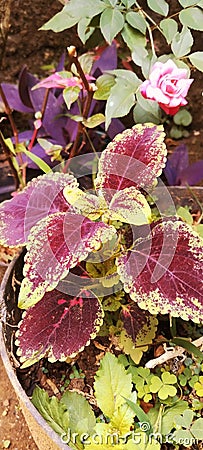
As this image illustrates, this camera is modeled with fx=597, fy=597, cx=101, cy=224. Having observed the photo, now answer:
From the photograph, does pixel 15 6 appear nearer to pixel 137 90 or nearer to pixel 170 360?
pixel 137 90

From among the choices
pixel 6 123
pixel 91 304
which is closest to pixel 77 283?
pixel 91 304

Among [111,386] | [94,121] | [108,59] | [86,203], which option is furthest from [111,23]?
[111,386]

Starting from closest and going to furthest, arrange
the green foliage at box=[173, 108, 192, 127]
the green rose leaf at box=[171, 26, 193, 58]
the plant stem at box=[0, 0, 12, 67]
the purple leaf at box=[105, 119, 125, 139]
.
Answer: the green rose leaf at box=[171, 26, 193, 58] → the plant stem at box=[0, 0, 12, 67] → the purple leaf at box=[105, 119, 125, 139] → the green foliage at box=[173, 108, 192, 127]

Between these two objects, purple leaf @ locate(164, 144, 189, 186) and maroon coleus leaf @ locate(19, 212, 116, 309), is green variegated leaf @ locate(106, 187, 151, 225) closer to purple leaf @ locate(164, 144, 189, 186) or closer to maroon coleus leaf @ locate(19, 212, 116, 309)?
maroon coleus leaf @ locate(19, 212, 116, 309)

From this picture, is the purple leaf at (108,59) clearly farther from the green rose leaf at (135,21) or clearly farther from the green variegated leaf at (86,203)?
the green variegated leaf at (86,203)

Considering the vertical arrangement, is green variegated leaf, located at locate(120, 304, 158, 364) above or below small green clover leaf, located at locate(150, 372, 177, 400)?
above

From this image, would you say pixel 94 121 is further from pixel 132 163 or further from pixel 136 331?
pixel 136 331

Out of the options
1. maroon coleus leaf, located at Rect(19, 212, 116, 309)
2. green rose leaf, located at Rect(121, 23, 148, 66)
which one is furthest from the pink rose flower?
maroon coleus leaf, located at Rect(19, 212, 116, 309)
